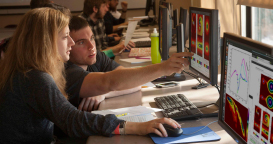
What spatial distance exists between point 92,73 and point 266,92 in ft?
3.33

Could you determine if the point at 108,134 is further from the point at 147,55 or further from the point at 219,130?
the point at 147,55

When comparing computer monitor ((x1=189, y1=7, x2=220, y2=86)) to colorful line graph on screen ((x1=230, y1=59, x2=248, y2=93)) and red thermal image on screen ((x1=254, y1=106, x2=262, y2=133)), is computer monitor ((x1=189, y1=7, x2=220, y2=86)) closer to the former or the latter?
colorful line graph on screen ((x1=230, y1=59, x2=248, y2=93))

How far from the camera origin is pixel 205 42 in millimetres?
1292

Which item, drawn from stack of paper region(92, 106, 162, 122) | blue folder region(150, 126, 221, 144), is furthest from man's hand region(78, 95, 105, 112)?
blue folder region(150, 126, 221, 144)

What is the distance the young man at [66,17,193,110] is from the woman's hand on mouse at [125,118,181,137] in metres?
0.30

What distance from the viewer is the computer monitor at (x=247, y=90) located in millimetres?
702

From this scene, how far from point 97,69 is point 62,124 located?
931 millimetres

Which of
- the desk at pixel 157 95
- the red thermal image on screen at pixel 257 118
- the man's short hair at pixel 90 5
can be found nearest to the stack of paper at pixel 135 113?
the desk at pixel 157 95

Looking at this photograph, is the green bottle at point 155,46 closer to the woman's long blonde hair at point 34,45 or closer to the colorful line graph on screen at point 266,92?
the woman's long blonde hair at point 34,45

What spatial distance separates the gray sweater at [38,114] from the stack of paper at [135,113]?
0.13 metres

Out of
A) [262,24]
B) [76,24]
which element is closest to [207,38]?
[76,24]

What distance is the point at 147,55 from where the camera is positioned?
2.71 m

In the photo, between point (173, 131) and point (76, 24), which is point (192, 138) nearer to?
point (173, 131)

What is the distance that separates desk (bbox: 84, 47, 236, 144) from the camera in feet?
3.67
